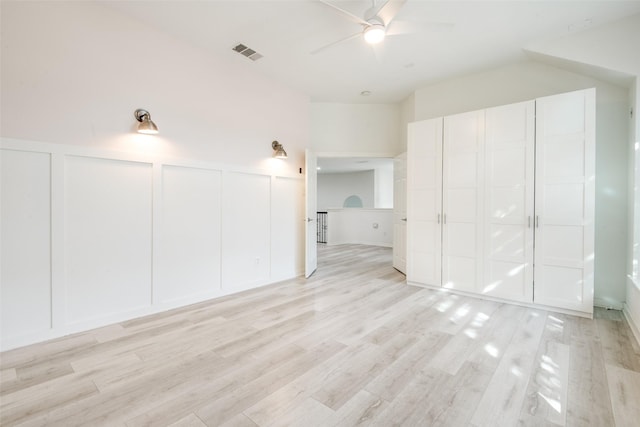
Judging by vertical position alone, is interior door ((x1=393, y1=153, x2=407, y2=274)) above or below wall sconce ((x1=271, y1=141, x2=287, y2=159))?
→ below

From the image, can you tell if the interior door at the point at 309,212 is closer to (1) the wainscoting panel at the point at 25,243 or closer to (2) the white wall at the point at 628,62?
(1) the wainscoting panel at the point at 25,243

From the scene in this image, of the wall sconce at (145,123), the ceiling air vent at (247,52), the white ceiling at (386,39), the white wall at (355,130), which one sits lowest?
the wall sconce at (145,123)

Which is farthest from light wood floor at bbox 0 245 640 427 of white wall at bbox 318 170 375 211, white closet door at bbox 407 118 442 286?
white wall at bbox 318 170 375 211

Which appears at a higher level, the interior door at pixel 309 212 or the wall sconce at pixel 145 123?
the wall sconce at pixel 145 123

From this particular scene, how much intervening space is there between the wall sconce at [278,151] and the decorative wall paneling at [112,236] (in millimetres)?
509

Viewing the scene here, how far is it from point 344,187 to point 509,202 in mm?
9547

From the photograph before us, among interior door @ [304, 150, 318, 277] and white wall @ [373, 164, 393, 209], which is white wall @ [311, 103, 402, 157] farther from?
white wall @ [373, 164, 393, 209]

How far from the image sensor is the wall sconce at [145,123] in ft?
9.68

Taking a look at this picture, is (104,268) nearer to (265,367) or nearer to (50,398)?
(50,398)

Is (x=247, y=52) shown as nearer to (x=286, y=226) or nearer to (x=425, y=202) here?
(x=286, y=226)

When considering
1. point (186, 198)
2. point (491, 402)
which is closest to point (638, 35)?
point (491, 402)

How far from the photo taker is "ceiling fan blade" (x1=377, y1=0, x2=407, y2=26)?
2.33 meters

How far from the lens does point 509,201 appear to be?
353 centimetres

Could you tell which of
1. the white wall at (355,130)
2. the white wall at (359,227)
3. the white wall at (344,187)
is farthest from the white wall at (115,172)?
the white wall at (344,187)
